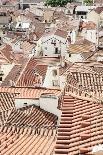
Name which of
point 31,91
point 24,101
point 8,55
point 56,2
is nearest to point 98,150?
point 24,101

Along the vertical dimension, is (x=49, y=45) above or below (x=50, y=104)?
below

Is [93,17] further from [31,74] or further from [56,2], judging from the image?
[31,74]

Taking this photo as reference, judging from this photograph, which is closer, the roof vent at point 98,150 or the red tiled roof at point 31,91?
the roof vent at point 98,150

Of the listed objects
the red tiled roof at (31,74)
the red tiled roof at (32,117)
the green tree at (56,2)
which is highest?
the red tiled roof at (32,117)

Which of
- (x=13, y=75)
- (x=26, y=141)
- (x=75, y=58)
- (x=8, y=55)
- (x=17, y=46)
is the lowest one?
(x=17, y=46)

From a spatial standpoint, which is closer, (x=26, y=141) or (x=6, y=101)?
(x=26, y=141)

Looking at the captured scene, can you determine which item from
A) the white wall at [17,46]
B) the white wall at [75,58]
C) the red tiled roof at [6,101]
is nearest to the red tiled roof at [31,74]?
the white wall at [75,58]

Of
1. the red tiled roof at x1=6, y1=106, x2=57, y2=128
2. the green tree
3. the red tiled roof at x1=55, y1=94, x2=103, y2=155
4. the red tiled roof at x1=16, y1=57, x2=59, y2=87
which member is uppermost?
the red tiled roof at x1=55, y1=94, x2=103, y2=155

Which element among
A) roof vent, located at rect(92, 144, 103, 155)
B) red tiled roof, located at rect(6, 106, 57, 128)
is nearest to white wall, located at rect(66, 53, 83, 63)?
red tiled roof, located at rect(6, 106, 57, 128)

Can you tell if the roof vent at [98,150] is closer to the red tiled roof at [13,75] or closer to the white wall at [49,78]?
the white wall at [49,78]

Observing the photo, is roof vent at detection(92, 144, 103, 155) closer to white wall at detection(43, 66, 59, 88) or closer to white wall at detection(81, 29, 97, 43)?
white wall at detection(43, 66, 59, 88)

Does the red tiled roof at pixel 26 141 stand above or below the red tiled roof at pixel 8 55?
above
